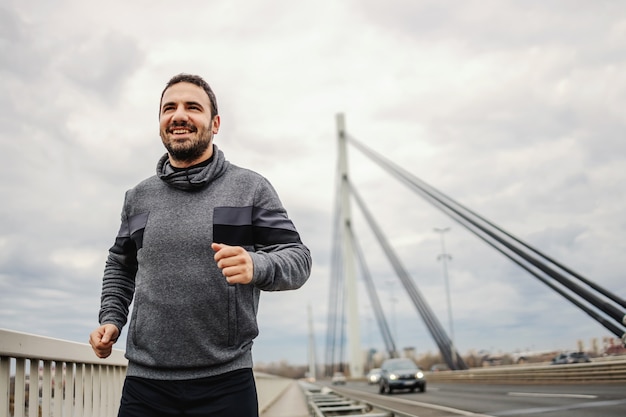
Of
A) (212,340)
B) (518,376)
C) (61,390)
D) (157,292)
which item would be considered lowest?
(518,376)

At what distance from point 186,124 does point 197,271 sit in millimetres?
567

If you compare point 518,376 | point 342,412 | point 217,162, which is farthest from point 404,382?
point 217,162

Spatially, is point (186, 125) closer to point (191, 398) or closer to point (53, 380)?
point (191, 398)

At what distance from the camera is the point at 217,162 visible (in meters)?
2.34

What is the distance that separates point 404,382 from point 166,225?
1876 cm

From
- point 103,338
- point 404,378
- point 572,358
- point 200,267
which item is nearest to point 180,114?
point 200,267

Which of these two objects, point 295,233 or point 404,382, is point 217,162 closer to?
point 295,233

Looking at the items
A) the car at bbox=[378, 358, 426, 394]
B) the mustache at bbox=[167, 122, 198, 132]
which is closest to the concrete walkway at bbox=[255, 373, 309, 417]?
the car at bbox=[378, 358, 426, 394]

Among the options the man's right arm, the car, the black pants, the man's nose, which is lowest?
the car

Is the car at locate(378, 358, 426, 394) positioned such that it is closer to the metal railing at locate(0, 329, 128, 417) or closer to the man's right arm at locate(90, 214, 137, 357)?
the metal railing at locate(0, 329, 128, 417)

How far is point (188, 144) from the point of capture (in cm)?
229

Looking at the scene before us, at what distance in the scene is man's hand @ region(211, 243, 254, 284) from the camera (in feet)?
6.04

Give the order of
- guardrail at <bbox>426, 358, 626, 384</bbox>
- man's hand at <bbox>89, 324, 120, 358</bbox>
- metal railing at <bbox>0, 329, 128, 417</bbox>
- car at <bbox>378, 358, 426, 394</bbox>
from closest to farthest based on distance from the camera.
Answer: man's hand at <bbox>89, 324, 120, 358</bbox>
metal railing at <bbox>0, 329, 128, 417</bbox>
guardrail at <bbox>426, 358, 626, 384</bbox>
car at <bbox>378, 358, 426, 394</bbox>

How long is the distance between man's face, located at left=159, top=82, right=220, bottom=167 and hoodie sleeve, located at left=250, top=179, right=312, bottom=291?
0.28m
